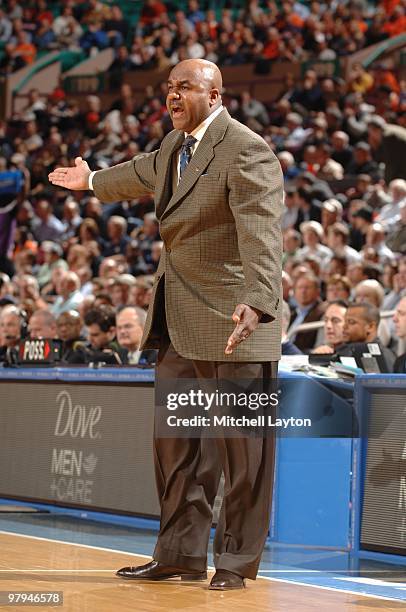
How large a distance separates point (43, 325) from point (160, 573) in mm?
4304

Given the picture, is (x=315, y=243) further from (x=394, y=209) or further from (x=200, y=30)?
(x=200, y=30)

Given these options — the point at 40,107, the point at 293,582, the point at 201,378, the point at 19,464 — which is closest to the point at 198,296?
the point at 201,378

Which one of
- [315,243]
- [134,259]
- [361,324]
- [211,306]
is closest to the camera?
[211,306]

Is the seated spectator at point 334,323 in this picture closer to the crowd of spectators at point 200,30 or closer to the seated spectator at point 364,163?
the seated spectator at point 364,163

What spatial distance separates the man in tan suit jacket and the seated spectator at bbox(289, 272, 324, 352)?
13.7 feet

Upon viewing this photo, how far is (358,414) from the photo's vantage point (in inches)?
222

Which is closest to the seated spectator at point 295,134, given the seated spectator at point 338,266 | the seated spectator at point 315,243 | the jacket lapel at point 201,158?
the seated spectator at point 315,243

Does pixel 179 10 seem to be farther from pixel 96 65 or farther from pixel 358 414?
pixel 358 414

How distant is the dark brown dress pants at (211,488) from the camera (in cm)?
418

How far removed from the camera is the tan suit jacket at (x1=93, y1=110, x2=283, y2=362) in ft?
13.5

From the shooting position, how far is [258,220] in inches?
161

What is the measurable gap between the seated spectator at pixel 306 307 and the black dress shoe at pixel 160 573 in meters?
4.27

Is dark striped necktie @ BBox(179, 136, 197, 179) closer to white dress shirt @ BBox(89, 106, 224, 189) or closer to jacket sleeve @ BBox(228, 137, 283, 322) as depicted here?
white dress shirt @ BBox(89, 106, 224, 189)

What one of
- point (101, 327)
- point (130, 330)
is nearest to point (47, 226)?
point (101, 327)
